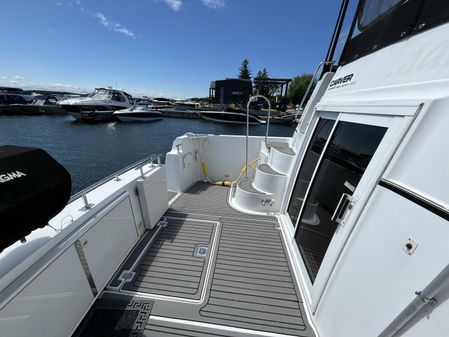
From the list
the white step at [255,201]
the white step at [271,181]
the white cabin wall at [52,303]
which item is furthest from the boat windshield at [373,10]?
the white cabin wall at [52,303]

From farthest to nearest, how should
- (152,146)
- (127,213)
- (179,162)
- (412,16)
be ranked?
(152,146) → (179,162) → (127,213) → (412,16)

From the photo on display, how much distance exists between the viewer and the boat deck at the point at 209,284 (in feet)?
4.97

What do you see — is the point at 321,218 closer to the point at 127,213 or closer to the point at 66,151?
the point at 127,213

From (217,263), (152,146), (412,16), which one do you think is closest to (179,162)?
(217,263)

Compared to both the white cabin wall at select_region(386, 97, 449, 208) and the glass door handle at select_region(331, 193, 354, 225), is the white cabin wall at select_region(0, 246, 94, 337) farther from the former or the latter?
the white cabin wall at select_region(386, 97, 449, 208)

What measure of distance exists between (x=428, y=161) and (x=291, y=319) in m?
1.50

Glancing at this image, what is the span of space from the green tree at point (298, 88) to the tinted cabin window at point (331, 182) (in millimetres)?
31098

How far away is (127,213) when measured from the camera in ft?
6.70

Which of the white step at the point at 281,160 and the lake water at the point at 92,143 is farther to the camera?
the lake water at the point at 92,143

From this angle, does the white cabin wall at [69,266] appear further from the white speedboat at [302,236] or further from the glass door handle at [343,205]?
the glass door handle at [343,205]

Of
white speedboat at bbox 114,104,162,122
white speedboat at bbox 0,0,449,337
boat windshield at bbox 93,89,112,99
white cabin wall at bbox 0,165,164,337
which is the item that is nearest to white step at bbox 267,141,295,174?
white speedboat at bbox 0,0,449,337

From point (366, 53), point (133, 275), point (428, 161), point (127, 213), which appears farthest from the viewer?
point (127, 213)

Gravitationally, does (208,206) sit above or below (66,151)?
above

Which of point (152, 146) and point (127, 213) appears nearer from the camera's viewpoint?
point (127, 213)
